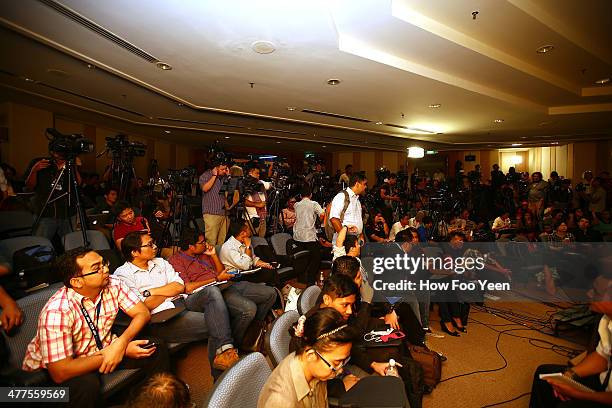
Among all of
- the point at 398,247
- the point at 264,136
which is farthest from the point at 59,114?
the point at 398,247

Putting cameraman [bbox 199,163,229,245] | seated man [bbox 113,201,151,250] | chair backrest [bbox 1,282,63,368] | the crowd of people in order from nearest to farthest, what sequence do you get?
the crowd of people, chair backrest [bbox 1,282,63,368], seated man [bbox 113,201,151,250], cameraman [bbox 199,163,229,245]

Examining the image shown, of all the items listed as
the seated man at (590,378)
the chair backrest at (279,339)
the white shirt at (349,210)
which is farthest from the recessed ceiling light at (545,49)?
the chair backrest at (279,339)

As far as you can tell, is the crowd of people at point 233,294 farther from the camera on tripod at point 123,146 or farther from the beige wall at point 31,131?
the beige wall at point 31,131

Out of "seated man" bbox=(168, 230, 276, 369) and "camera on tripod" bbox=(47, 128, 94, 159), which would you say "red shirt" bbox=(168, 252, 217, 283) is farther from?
"camera on tripod" bbox=(47, 128, 94, 159)

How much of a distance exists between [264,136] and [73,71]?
18.1ft

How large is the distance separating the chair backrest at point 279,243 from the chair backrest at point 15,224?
239cm

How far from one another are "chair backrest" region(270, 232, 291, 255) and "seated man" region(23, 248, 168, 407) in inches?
86.6

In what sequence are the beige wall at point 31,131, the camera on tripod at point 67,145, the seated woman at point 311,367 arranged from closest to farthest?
the seated woman at point 311,367
the camera on tripod at point 67,145
the beige wall at point 31,131

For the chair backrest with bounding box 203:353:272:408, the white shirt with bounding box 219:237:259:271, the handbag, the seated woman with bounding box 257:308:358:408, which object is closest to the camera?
the chair backrest with bounding box 203:353:272:408

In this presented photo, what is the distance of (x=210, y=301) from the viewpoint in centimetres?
248

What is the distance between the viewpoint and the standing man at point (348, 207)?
3.51 m

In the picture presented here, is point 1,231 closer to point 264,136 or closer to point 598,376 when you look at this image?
point 598,376

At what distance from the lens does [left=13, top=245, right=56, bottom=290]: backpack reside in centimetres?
215

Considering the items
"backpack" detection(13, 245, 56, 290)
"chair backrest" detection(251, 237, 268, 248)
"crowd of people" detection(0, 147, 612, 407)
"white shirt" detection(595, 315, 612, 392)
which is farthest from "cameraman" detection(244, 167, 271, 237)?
"white shirt" detection(595, 315, 612, 392)
